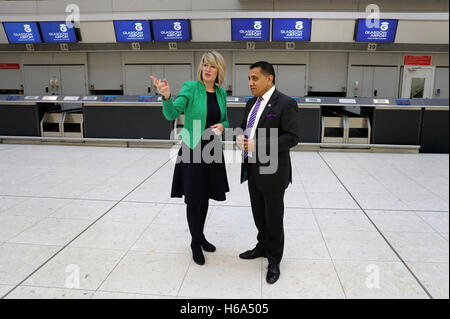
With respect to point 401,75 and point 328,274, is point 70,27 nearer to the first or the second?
point 401,75

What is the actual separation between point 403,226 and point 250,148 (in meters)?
2.14

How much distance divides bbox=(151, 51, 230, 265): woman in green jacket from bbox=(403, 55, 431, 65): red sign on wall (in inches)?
323

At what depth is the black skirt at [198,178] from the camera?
2.72 meters

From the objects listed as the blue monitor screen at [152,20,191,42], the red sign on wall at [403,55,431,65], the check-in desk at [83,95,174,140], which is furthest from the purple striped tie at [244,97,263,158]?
the red sign on wall at [403,55,431,65]

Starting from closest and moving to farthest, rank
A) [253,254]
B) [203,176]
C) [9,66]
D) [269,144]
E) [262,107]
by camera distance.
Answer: [269,144] < [262,107] < [203,176] < [253,254] < [9,66]

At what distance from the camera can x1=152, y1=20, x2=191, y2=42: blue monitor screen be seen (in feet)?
28.4

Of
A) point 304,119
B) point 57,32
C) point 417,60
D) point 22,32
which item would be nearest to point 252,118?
point 304,119

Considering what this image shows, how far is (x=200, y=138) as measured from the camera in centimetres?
267

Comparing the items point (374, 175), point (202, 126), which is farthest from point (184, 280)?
point (374, 175)

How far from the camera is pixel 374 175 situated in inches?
221

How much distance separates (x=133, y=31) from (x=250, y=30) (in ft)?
9.33

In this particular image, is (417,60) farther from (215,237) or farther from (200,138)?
(200,138)

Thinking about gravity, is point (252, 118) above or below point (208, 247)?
above

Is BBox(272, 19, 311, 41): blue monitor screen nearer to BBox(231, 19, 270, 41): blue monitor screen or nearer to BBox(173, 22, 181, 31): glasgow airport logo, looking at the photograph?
BBox(231, 19, 270, 41): blue monitor screen
